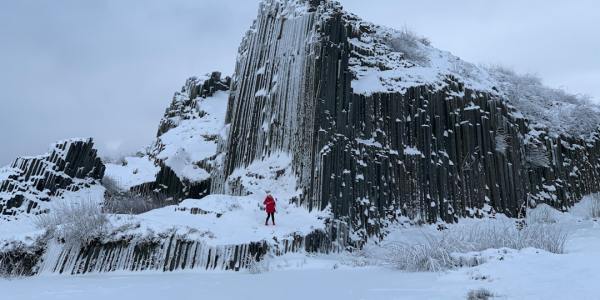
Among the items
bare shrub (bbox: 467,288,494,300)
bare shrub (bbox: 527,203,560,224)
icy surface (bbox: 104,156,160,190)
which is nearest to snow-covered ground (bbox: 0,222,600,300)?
bare shrub (bbox: 467,288,494,300)

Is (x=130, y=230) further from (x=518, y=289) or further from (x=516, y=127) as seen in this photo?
(x=516, y=127)

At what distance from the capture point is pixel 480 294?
7070 mm

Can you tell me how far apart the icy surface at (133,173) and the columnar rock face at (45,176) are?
105 inches

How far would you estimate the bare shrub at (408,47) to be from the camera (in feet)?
96.2

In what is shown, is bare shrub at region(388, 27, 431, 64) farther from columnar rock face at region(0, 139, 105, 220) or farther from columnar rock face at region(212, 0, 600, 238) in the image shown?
columnar rock face at region(0, 139, 105, 220)

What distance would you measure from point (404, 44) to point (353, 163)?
11.8 metres

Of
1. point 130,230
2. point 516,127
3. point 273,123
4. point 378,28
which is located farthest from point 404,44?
point 130,230

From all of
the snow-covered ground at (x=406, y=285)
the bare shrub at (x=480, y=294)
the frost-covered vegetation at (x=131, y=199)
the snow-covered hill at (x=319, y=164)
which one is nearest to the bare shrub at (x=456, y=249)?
the snow-covered ground at (x=406, y=285)

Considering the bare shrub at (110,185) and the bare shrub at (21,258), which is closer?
the bare shrub at (21,258)

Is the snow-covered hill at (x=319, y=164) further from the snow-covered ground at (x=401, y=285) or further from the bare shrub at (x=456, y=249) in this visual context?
the bare shrub at (x=456, y=249)

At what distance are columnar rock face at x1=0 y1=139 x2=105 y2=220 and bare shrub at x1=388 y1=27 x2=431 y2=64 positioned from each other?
67.5 ft

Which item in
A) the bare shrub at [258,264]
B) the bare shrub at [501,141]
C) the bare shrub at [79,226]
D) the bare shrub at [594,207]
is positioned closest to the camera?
the bare shrub at [258,264]

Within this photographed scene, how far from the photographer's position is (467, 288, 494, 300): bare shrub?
696 cm

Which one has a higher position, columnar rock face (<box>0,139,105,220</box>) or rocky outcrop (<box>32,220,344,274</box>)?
columnar rock face (<box>0,139,105,220</box>)
